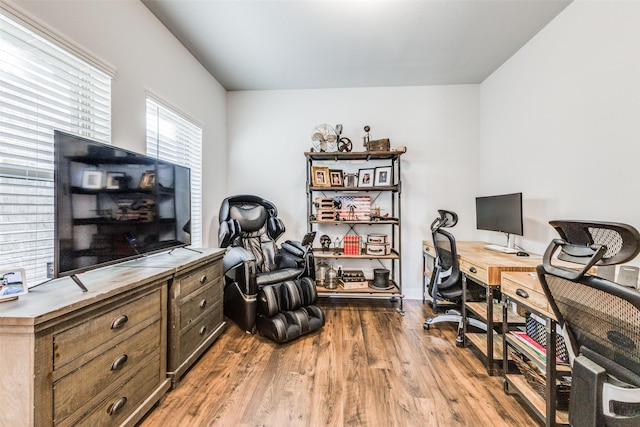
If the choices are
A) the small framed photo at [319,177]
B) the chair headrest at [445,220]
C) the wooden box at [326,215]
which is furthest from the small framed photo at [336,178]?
the chair headrest at [445,220]

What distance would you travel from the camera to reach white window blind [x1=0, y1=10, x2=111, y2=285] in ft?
4.16

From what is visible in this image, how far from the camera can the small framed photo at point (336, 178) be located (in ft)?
11.0

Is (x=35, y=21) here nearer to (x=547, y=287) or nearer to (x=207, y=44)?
(x=207, y=44)

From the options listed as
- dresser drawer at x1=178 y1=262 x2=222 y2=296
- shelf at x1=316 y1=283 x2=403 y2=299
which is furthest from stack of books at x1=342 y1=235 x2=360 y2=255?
dresser drawer at x1=178 y1=262 x2=222 y2=296

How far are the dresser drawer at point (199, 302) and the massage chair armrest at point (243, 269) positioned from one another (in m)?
0.17

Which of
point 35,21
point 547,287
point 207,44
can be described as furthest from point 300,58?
point 547,287

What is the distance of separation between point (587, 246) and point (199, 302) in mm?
2244

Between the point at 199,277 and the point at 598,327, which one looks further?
the point at 199,277

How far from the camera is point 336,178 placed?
3.38m

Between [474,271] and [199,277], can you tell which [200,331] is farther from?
[474,271]

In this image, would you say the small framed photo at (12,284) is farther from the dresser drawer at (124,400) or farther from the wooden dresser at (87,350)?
the dresser drawer at (124,400)

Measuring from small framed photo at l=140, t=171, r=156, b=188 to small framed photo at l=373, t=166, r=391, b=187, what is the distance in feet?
7.78

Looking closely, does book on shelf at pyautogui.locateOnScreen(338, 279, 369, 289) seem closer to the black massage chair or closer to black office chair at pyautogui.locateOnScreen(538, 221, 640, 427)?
the black massage chair

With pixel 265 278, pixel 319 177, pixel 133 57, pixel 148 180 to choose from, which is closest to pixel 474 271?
pixel 265 278
